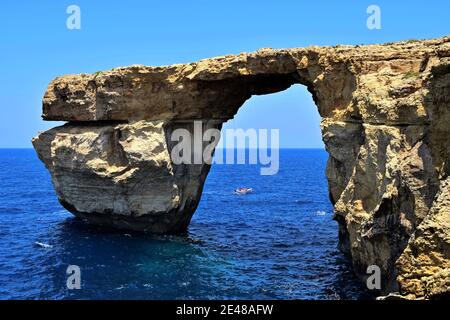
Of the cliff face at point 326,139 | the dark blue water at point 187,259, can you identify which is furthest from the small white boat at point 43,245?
the cliff face at point 326,139

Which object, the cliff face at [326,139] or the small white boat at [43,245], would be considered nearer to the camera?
the cliff face at [326,139]

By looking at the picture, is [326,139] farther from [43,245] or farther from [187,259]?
[43,245]

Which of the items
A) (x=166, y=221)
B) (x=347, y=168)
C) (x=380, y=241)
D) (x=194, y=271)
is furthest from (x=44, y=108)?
(x=380, y=241)

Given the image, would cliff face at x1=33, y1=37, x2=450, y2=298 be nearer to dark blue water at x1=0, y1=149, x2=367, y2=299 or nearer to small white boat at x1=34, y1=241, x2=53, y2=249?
dark blue water at x1=0, y1=149, x2=367, y2=299

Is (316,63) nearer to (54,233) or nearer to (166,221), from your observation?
(166,221)

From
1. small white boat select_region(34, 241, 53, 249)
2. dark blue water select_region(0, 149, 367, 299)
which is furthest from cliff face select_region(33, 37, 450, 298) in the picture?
small white boat select_region(34, 241, 53, 249)

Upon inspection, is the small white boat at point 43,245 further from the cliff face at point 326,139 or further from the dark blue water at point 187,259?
the cliff face at point 326,139
